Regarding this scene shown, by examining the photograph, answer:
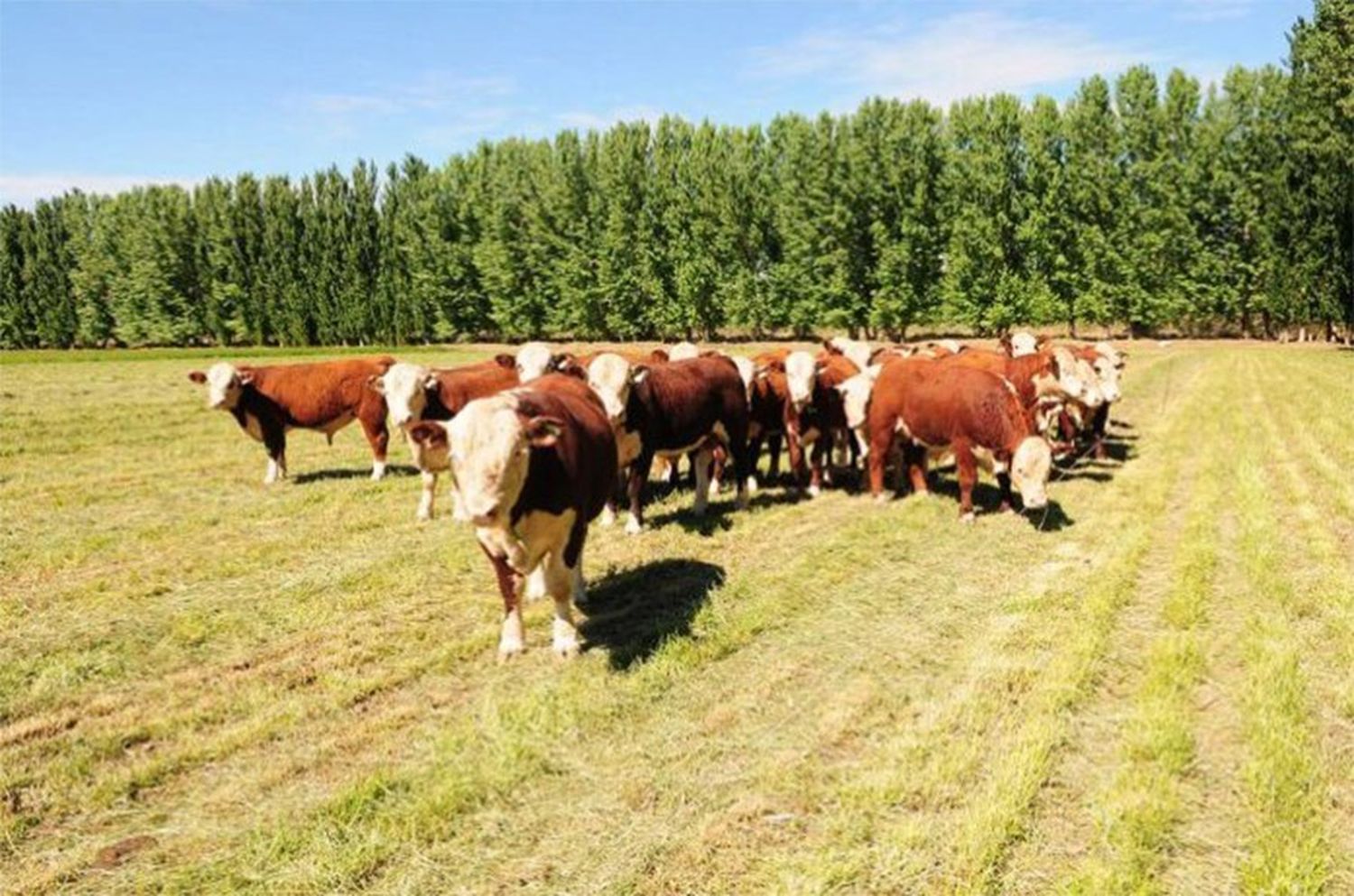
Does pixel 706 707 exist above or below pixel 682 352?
below

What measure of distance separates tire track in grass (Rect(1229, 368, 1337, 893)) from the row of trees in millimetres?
37131

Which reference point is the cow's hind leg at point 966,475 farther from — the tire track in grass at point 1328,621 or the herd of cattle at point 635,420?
the tire track in grass at point 1328,621

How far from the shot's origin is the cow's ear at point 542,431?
6516mm

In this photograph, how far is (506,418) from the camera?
6379 mm

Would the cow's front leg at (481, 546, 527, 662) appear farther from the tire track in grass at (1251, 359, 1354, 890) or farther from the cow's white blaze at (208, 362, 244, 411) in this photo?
the cow's white blaze at (208, 362, 244, 411)

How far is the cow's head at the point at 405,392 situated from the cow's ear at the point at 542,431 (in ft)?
21.2

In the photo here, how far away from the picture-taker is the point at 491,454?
620cm

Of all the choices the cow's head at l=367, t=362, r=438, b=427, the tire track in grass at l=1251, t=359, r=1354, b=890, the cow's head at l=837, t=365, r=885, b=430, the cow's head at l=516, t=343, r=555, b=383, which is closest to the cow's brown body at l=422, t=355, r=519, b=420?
the cow's head at l=367, t=362, r=438, b=427

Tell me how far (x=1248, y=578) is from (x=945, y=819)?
5.79 meters

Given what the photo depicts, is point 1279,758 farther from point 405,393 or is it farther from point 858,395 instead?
point 405,393

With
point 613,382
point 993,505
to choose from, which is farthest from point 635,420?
point 993,505

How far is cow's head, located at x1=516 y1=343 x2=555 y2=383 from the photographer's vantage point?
40.6ft

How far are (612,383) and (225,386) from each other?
335 inches

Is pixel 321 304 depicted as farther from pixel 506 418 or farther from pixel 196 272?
pixel 506 418
